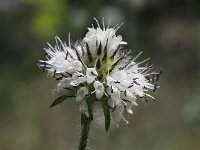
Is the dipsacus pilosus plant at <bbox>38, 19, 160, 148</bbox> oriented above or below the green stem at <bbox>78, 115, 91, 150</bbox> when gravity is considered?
above

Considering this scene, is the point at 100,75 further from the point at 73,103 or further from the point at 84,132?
the point at 73,103

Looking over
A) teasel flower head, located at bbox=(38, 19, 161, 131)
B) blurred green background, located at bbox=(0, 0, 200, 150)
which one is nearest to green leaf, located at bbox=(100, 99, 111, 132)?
teasel flower head, located at bbox=(38, 19, 161, 131)

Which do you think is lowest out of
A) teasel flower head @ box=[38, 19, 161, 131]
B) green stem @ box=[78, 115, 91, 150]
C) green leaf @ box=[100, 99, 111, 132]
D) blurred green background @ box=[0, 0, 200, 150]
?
green stem @ box=[78, 115, 91, 150]

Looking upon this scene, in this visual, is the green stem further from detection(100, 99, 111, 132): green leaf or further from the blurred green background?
the blurred green background

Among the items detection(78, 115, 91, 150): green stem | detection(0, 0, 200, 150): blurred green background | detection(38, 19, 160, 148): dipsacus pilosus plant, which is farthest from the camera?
detection(0, 0, 200, 150): blurred green background

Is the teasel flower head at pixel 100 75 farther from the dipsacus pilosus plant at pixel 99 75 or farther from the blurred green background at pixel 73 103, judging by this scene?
the blurred green background at pixel 73 103

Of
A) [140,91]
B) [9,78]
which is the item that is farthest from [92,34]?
[9,78]

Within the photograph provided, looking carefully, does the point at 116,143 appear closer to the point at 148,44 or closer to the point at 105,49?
the point at 105,49

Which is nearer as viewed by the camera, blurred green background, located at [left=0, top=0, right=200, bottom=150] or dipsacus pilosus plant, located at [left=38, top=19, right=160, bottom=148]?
dipsacus pilosus plant, located at [left=38, top=19, right=160, bottom=148]
